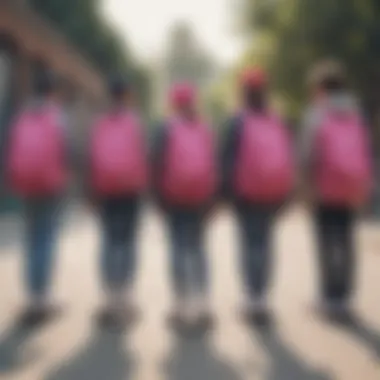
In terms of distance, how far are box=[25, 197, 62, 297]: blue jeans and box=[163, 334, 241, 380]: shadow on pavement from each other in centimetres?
126

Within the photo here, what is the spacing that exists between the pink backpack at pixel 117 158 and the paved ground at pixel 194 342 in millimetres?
938

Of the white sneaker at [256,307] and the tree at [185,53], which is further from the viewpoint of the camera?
the tree at [185,53]

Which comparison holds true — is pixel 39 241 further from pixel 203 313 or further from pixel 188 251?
pixel 203 313

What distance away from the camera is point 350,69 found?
1947cm

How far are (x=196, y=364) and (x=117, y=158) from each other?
5.49ft

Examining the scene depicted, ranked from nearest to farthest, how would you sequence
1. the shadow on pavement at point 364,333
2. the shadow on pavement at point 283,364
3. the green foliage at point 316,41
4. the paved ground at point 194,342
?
the shadow on pavement at point 283,364 < the paved ground at point 194,342 < the shadow on pavement at point 364,333 < the green foliage at point 316,41

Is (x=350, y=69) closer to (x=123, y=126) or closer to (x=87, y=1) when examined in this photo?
(x=123, y=126)

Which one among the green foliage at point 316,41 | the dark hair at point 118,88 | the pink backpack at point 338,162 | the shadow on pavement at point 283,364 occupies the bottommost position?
the shadow on pavement at point 283,364

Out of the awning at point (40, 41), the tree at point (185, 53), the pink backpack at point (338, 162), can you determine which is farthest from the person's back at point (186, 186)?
the tree at point (185, 53)

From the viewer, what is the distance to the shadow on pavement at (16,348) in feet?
15.6

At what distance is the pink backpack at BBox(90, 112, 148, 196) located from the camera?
19.1ft

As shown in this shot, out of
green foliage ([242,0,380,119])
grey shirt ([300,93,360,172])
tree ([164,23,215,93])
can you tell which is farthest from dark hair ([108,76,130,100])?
tree ([164,23,215,93])

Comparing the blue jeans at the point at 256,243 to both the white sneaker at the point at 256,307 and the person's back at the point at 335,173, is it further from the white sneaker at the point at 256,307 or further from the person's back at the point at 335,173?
the person's back at the point at 335,173

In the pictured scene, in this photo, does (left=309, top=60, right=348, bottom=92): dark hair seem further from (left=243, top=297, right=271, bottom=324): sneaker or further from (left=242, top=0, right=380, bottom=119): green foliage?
(left=242, top=0, right=380, bottom=119): green foliage
